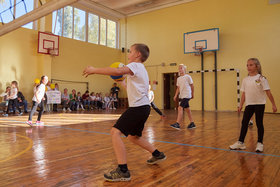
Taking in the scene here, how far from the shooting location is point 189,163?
2.27 metres

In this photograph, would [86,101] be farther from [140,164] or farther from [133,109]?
[133,109]

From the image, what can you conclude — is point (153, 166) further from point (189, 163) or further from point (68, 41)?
point (68, 41)

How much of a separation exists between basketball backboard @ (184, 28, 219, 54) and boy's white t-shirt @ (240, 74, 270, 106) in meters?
8.68

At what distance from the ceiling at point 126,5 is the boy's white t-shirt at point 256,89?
1110 cm

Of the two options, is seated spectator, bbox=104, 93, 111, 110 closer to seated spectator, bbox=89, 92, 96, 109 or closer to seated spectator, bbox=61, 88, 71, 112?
A: seated spectator, bbox=89, 92, 96, 109

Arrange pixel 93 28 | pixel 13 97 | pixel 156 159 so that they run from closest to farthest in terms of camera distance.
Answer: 1. pixel 156 159
2. pixel 13 97
3. pixel 93 28

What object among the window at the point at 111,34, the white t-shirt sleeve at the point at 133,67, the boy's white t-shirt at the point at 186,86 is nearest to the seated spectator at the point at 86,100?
the window at the point at 111,34

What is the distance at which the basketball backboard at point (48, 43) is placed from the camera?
36.0 feet

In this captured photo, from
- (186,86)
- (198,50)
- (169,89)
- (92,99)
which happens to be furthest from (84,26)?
(186,86)

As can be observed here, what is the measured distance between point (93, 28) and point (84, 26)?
0.68 m

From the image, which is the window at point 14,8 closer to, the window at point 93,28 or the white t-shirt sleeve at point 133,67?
the window at point 93,28

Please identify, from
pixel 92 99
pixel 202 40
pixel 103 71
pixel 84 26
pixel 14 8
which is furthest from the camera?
pixel 84 26

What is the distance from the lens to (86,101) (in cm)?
1236

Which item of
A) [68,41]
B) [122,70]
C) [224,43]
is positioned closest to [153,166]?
[122,70]
